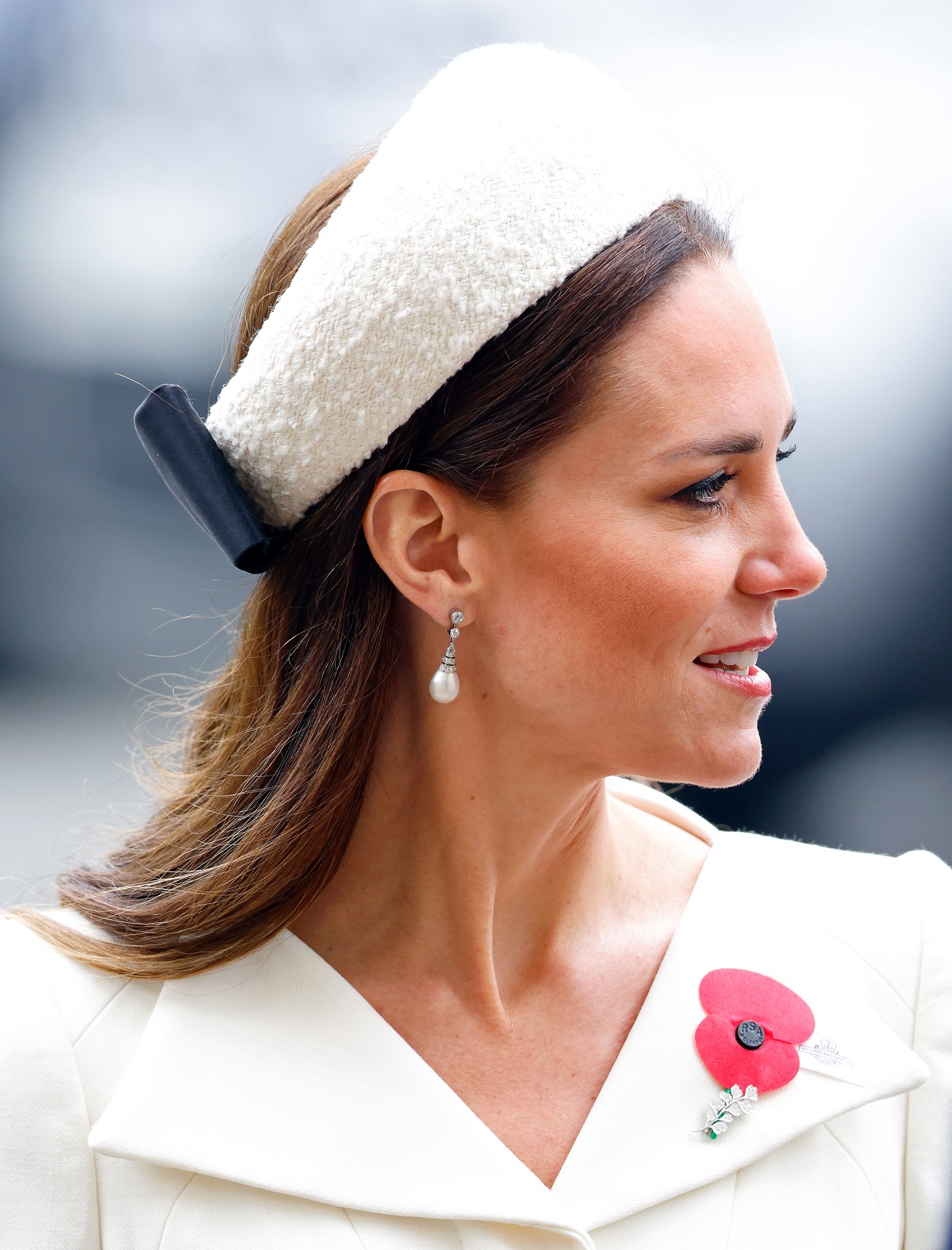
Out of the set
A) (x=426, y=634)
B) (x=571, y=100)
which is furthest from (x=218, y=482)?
(x=571, y=100)

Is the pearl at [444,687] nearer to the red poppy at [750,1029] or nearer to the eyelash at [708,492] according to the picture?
the eyelash at [708,492]

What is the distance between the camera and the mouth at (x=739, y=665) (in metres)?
1.20

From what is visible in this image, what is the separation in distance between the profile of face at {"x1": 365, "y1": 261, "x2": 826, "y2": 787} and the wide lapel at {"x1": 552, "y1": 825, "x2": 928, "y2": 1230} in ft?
0.79

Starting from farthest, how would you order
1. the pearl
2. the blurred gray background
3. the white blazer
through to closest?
the blurred gray background, the pearl, the white blazer

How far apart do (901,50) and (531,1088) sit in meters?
2.00

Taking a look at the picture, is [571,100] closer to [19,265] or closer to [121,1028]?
[121,1028]

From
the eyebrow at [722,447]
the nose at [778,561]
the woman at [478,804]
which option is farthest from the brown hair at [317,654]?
the nose at [778,561]

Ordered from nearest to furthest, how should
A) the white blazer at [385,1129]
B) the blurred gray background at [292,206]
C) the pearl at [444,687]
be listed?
the white blazer at [385,1129] < the pearl at [444,687] < the blurred gray background at [292,206]

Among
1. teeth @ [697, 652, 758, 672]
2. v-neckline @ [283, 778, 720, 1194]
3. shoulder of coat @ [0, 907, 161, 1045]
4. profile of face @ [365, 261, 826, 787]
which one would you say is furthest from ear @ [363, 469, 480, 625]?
shoulder of coat @ [0, 907, 161, 1045]

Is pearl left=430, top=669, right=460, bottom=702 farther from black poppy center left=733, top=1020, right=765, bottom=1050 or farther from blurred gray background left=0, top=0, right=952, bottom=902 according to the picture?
blurred gray background left=0, top=0, right=952, bottom=902

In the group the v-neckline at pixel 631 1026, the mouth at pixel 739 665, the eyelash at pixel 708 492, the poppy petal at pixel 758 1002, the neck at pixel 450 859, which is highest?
the eyelash at pixel 708 492

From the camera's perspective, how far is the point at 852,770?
225 cm

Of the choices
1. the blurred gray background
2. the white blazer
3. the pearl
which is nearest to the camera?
the white blazer

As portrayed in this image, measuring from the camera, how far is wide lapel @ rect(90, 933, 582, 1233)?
3.62 feet
